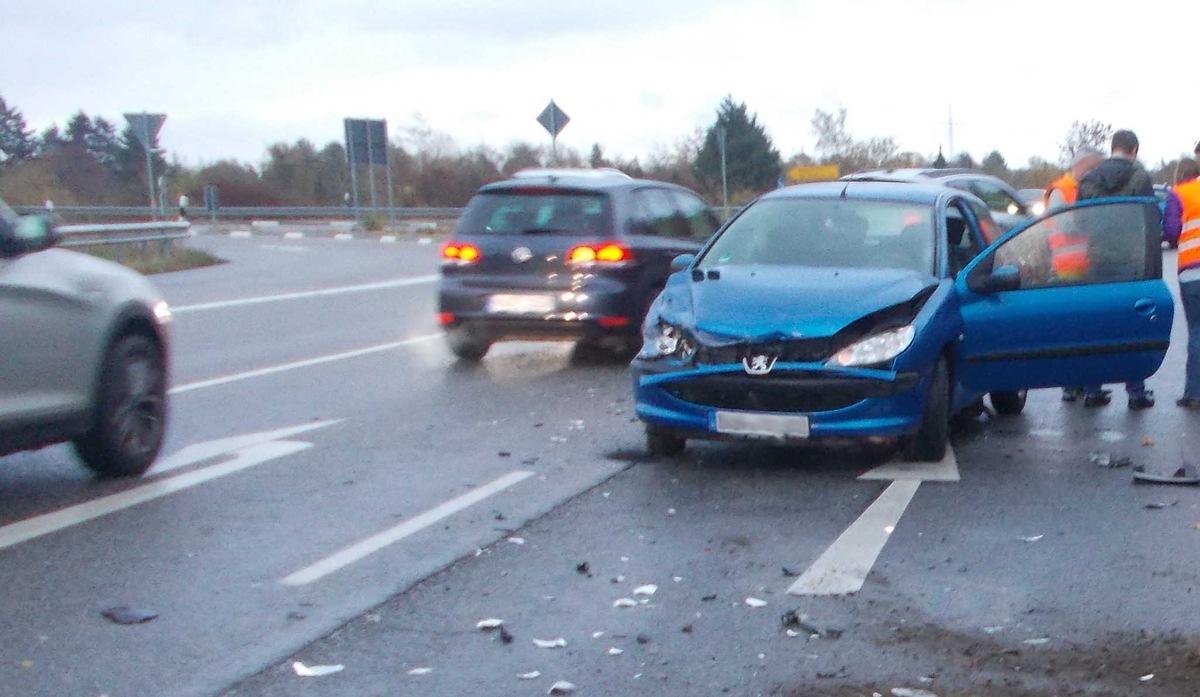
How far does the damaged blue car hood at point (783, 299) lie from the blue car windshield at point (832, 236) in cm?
22

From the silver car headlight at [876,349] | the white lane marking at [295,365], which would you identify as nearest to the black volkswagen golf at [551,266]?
the white lane marking at [295,365]

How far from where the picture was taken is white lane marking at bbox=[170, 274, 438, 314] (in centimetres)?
1923

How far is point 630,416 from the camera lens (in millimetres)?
9875

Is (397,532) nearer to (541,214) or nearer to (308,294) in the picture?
(541,214)

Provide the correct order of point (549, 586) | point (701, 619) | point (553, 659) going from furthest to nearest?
point (549, 586) < point (701, 619) < point (553, 659)

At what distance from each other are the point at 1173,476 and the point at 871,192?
2636mm

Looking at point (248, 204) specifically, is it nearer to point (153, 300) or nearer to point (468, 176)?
point (468, 176)

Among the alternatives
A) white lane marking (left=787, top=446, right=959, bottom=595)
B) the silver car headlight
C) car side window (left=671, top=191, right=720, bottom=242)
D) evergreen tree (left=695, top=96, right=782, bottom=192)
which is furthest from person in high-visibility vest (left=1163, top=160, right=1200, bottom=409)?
evergreen tree (left=695, top=96, right=782, bottom=192)

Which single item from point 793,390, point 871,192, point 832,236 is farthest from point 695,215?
point 793,390

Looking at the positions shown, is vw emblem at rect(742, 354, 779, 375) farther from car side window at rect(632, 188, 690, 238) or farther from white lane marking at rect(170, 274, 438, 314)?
white lane marking at rect(170, 274, 438, 314)

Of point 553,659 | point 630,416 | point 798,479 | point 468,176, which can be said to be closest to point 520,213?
point 630,416

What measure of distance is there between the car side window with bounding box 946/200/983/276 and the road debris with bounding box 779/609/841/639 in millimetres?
4175

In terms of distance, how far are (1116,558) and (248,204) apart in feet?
196

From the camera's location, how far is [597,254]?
1239 centimetres
